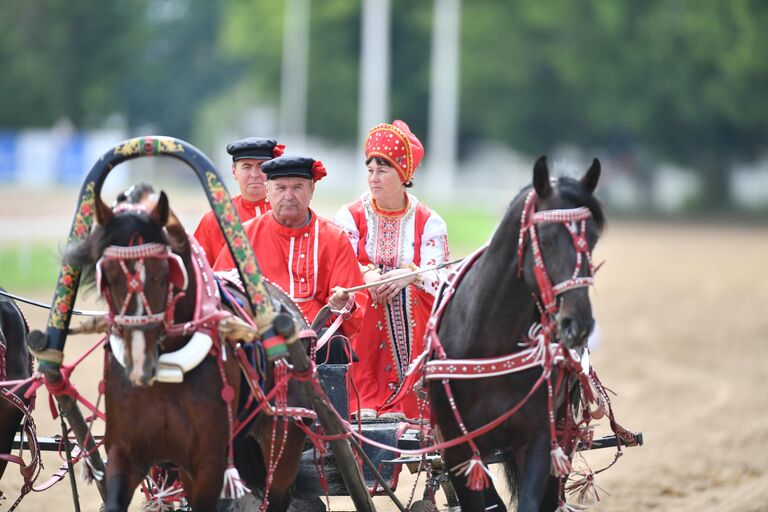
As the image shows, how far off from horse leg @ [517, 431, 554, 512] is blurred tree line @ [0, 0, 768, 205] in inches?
1389

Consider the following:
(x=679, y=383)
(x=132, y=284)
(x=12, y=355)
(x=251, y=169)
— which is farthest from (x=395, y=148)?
(x=679, y=383)

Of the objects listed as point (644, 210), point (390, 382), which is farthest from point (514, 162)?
point (390, 382)

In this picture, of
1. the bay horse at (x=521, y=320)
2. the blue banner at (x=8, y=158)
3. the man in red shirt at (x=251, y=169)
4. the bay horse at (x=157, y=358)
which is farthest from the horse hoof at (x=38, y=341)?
the blue banner at (x=8, y=158)

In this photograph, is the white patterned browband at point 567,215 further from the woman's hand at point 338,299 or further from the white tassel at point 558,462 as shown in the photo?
the woman's hand at point 338,299

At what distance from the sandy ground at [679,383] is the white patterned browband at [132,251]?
1.97 metres

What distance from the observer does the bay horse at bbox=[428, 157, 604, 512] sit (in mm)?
5516

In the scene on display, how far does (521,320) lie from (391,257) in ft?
5.04

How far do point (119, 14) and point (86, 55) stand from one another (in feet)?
7.66

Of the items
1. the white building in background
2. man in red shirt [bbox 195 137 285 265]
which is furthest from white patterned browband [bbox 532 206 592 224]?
the white building in background

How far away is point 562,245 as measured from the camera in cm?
551

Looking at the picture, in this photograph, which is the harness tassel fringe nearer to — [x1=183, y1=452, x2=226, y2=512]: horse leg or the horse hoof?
[x1=183, y1=452, x2=226, y2=512]: horse leg

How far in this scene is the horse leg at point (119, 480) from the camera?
525 centimetres

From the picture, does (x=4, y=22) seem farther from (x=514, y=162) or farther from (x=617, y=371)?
(x=617, y=371)

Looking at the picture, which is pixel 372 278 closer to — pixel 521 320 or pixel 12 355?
pixel 521 320
